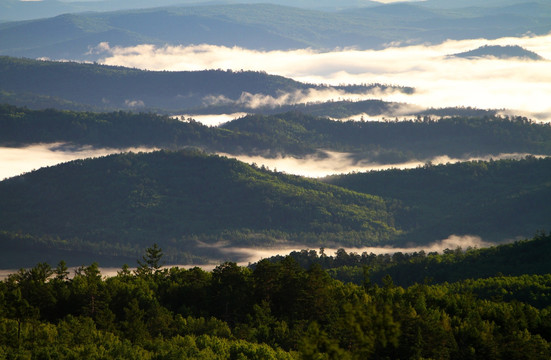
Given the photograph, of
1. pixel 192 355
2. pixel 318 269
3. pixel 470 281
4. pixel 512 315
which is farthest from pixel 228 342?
pixel 470 281

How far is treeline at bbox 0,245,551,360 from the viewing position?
118m

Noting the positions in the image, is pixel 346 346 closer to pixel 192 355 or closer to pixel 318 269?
pixel 192 355

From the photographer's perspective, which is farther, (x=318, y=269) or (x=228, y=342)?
(x=318, y=269)

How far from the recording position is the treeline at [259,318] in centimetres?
11831

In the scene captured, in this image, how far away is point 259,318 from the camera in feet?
482

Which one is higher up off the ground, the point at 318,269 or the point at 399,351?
the point at 318,269

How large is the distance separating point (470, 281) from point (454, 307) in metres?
47.3

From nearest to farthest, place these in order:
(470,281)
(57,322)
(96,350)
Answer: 1. (96,350)
2. (57,322)
3. (470,281)

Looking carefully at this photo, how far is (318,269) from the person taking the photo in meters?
155

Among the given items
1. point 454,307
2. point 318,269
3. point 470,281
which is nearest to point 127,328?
point 318,269

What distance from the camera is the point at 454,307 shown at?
14462 cm

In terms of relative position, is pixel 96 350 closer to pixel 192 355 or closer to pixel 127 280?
pixel 192 355

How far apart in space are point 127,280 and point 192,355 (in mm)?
54832

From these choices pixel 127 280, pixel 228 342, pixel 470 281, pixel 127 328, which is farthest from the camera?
pixel 470 281
